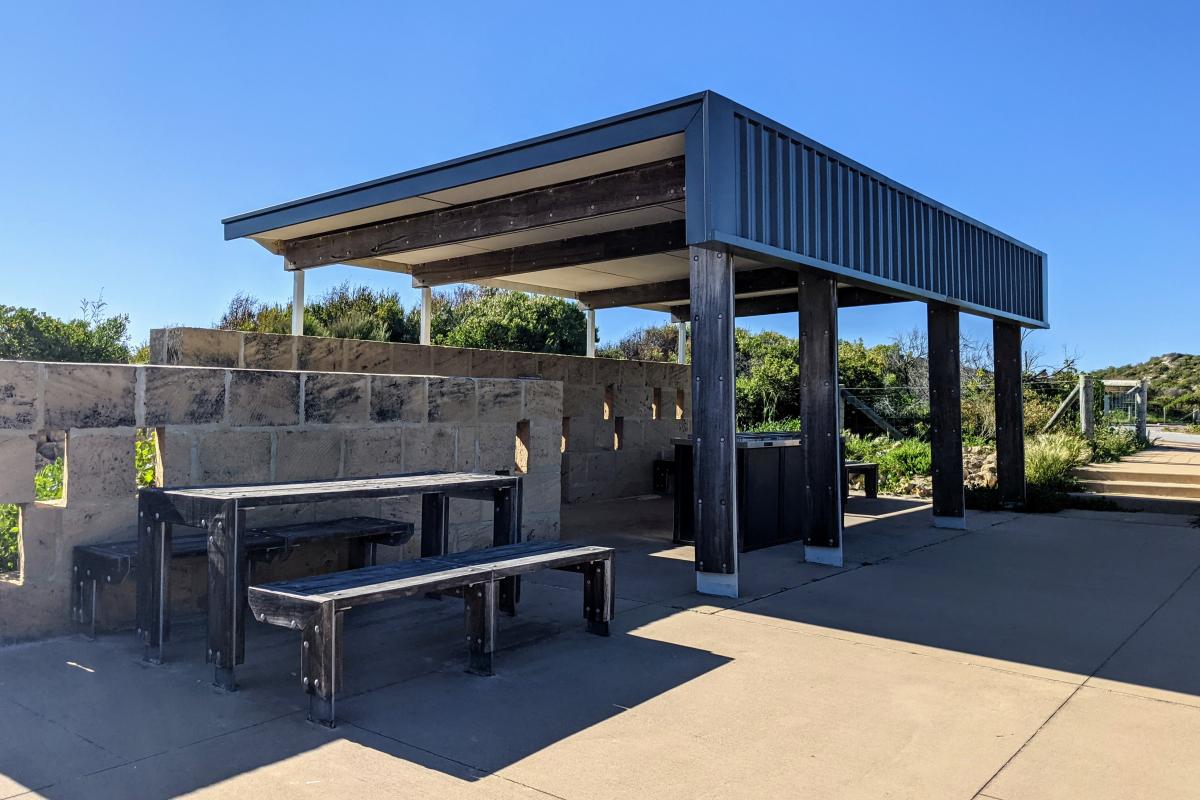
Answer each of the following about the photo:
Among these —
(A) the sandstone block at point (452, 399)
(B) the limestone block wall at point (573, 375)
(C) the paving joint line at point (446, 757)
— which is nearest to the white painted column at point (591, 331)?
(B) the limestone block wall at point (573, 375)

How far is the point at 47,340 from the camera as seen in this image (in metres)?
20.2

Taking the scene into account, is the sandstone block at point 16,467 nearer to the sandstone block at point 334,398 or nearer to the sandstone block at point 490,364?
the sandstone block at point 334,398

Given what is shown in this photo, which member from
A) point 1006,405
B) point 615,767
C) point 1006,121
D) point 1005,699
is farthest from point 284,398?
point 1006,121

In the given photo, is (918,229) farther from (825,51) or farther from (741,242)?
(741,242)

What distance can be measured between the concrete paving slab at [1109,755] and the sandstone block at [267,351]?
25.4 ft

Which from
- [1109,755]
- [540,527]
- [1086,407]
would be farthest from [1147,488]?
[1109,755]

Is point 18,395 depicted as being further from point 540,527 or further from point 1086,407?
point 1086,407

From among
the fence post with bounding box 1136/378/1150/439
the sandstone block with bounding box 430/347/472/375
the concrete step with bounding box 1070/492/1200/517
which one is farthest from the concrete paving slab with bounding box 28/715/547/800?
the fence post with bounding box 1136/378/1150/439

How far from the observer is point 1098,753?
3.38 meters

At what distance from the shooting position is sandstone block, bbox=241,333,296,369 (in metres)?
8.73

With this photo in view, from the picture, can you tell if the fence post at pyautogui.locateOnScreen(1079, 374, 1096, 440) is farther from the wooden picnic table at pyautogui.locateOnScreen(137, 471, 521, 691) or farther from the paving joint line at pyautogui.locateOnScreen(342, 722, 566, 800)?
the paving joint line at pyautogui.locateOnScreen(342, 722, 566, 800)

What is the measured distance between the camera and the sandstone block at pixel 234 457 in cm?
539

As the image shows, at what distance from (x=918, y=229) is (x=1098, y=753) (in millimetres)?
6578

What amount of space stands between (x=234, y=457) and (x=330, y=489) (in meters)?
1.43
